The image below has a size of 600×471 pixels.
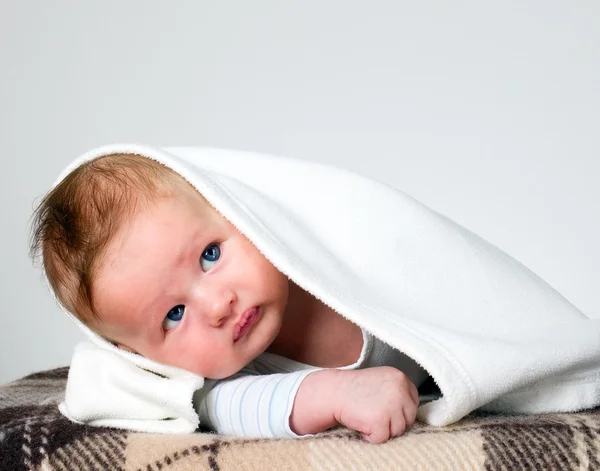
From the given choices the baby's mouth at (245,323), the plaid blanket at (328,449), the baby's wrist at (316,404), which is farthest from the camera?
the baby's mouth at (245,323)

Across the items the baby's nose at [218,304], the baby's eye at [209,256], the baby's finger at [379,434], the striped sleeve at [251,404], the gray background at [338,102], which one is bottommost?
the striped sleeve at [251,404]

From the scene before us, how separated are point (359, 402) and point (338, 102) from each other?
162cm

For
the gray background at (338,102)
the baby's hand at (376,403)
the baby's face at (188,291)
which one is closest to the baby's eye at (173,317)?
the baby's face at (188,291)

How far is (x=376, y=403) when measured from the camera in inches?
34.1

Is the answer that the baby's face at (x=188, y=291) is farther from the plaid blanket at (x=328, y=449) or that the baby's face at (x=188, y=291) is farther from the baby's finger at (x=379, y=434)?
the baby's finger at (x=379, y=434)

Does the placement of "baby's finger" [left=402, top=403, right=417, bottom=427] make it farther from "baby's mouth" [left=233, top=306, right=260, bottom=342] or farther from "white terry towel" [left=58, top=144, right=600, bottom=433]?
"baby's mouth" [left=233, top=306, right=260, bottom=342]

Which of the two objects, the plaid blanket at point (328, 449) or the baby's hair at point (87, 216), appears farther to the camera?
the baby's hair at point (87, 216)

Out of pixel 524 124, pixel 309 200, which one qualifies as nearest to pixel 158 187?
pixel 309 200

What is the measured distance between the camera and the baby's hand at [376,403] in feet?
2.78

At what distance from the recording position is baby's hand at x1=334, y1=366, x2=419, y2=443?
848 mm

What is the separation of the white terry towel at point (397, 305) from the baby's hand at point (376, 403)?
0.04 metres

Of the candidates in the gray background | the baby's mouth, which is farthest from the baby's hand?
the gray background

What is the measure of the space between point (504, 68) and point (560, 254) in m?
0.53

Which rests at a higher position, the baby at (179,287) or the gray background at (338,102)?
the gray background at (338,102)
